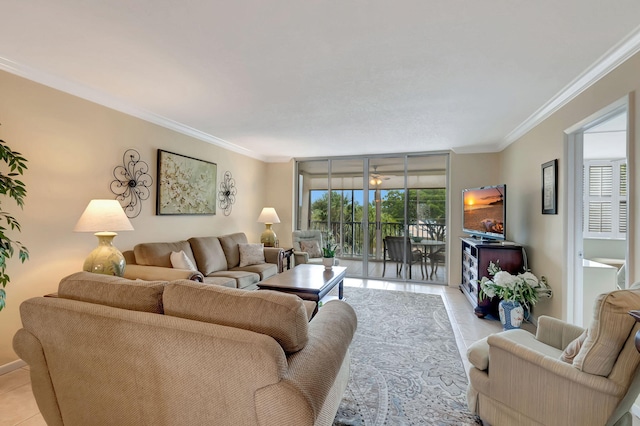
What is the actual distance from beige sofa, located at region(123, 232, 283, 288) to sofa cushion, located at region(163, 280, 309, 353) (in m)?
1.71

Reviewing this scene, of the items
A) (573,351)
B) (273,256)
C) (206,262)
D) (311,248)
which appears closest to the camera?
(573,351)

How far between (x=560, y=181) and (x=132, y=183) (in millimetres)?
4611

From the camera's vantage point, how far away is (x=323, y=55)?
2.12m

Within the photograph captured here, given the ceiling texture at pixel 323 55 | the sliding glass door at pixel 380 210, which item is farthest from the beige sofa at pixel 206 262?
the sliding glass door at pixel 380 210

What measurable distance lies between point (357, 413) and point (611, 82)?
3051 mm

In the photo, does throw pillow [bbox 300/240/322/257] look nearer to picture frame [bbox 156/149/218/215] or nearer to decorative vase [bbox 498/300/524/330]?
picture frame [bbox 156/149/218/215]

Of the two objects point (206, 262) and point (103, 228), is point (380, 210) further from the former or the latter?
point (103, 228)

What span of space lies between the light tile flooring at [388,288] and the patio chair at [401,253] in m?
0.43

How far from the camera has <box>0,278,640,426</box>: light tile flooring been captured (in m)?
1.84

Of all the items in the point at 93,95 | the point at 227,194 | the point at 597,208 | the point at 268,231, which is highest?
the point at 93,95

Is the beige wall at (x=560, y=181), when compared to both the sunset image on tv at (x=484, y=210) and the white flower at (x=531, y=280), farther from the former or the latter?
the sunset image on tv at (x=484, y=210)

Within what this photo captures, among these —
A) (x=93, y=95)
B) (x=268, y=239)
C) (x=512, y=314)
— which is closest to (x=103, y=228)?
(x=93, y=95)

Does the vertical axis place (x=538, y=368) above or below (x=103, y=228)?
below

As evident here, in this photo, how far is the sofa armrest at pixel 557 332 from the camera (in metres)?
1.80
